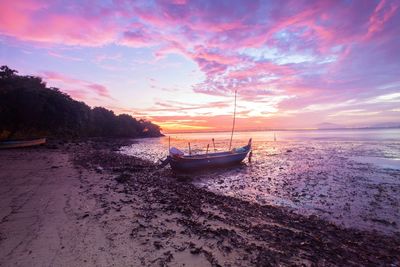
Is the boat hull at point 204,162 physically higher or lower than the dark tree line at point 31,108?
lower

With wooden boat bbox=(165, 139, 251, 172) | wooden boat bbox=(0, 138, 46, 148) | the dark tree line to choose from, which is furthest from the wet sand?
the dark tree line

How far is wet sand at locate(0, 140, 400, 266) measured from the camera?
5.89 metres

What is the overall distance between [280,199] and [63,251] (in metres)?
10.8

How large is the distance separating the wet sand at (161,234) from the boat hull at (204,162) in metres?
10.2

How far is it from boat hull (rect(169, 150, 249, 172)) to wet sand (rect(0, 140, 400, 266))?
1024 cm

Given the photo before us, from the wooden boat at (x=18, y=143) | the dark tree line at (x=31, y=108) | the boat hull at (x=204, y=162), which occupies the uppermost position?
the dark tree line at (x=31, y=108)

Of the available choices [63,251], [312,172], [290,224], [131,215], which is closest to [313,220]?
[290,224]

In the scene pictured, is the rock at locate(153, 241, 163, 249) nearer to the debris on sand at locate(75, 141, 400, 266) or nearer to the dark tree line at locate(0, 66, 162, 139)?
the debris on sand at locate(75, 141, 400, 266)

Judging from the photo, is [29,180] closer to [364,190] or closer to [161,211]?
[161,211]

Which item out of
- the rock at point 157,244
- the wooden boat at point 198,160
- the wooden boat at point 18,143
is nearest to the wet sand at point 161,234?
the rock at point 157,244

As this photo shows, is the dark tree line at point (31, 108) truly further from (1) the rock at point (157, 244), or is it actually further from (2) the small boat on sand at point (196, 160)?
(1) the rock at point (157, 244)

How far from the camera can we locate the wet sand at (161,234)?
19.3 feet

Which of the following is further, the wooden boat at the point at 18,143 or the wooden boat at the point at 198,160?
the wooden boat at the point at 18,143

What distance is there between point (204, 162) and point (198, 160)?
2.62ft
